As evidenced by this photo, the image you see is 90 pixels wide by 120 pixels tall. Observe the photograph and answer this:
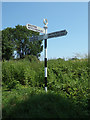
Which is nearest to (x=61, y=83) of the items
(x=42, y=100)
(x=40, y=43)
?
(x=42, y=100)

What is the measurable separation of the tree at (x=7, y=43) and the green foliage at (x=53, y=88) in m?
23.9

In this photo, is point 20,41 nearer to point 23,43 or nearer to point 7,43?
point 23,43

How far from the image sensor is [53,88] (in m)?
5.43

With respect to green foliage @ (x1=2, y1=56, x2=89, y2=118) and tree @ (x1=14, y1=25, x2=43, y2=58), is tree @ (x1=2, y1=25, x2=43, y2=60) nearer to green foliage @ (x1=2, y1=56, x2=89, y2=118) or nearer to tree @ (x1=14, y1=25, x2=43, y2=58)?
tree @ (x1=14, y1=25, x2=43, y2=58)

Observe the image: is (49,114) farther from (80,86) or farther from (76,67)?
(76,67)

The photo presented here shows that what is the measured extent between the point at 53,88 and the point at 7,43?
1058 inches

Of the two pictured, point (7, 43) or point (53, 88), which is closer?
point (53, 88)

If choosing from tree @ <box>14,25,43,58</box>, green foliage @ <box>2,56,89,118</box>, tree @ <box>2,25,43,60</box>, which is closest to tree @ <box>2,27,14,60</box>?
tree @ <box>2,25,43,60</box>

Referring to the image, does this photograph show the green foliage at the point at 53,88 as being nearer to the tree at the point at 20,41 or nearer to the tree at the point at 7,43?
the tree at the point at 7,43

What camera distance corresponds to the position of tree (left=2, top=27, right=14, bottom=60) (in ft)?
99.1

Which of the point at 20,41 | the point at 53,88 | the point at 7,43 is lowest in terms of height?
the point at 53,88

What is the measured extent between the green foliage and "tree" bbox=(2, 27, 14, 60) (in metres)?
23.9

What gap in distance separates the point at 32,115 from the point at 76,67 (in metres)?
4.81

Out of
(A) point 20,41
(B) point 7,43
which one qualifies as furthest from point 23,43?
(B) point 7,43
